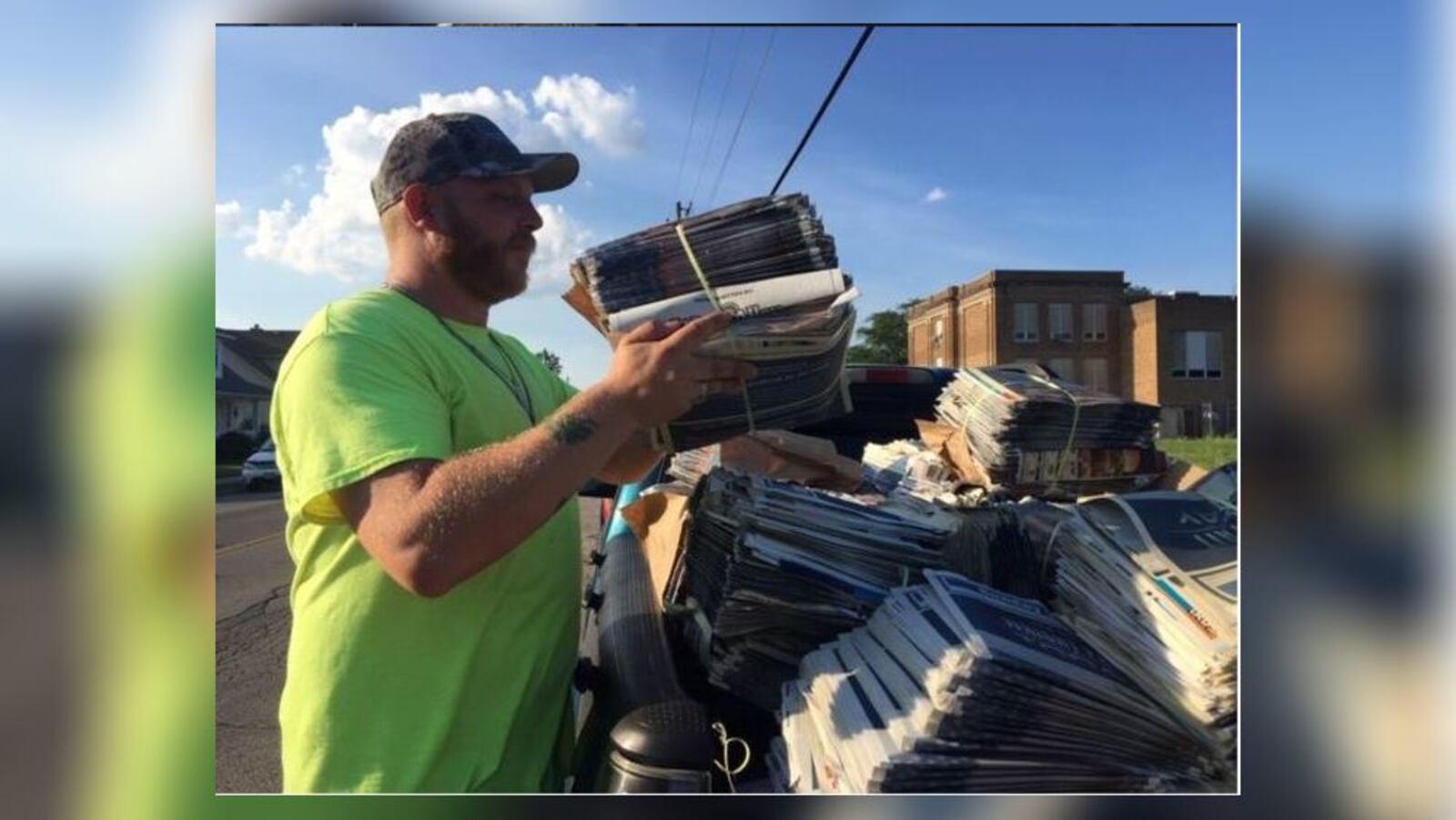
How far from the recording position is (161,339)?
200cm

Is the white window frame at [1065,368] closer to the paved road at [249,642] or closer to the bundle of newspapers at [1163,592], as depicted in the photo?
the bundle of newspapers at [1163,592]

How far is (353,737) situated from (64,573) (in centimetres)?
81

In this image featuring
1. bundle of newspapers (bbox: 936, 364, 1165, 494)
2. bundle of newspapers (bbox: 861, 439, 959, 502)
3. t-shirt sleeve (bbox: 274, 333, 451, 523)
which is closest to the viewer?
t-shirt sleeve (bbox: 274, 333, 451, 523)

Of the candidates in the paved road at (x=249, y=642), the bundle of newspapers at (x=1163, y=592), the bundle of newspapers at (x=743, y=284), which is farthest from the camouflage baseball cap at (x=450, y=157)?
the bundle of newspapers at (x=1163, y=592)

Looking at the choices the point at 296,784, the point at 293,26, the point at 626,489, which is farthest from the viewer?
the point at 626,489

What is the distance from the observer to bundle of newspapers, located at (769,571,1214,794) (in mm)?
1660

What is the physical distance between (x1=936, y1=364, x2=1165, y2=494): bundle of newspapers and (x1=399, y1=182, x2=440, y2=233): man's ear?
142 centimetres

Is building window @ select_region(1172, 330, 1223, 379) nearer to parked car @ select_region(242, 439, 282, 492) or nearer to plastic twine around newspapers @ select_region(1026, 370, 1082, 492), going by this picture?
plastic twine around newspapers @ select_region(1026, 370, 1082, 492)

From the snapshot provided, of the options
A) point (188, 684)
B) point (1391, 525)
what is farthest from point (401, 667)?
point (1391, 525)

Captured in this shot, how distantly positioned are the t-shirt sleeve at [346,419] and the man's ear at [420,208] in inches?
12.4

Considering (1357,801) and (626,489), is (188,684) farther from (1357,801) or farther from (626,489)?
(1357,801)

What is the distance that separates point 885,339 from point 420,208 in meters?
1.10

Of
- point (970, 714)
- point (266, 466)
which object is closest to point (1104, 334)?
Answer: point (970, 714)

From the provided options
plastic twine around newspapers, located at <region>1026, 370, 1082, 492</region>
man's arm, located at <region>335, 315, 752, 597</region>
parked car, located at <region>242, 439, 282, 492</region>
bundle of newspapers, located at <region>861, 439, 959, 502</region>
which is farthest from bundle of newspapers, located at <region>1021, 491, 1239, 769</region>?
parked car, located at <region>242, 439, 282, 492</region>
